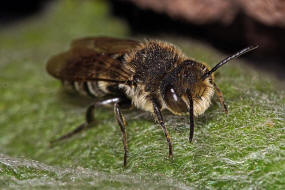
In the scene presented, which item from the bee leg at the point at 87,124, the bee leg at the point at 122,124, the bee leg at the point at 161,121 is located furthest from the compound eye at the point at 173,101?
the bee leg at the point at 87,124

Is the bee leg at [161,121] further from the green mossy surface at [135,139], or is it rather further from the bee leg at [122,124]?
the bee leg at [122,124]

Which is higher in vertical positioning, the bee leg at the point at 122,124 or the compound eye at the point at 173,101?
the compound eye at the point at 173,101

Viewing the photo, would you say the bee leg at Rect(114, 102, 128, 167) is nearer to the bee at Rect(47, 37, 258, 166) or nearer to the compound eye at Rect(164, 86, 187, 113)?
the bee at Rect(47, 37, 258, 166)

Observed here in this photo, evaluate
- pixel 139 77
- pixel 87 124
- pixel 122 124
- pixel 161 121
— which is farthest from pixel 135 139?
pixel 87 124

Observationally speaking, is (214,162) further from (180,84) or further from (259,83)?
(259,83)

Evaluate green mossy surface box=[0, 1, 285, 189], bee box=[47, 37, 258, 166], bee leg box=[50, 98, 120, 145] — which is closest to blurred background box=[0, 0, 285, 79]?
green mossy surface box=[0, 1, 285, 189]

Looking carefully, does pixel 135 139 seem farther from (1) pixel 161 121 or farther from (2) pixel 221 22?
(2) pixel 221 22

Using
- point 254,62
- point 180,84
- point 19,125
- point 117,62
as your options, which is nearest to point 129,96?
point 117,62
